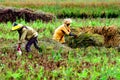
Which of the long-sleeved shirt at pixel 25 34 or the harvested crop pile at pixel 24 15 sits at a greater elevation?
the long-sleeved shirt at pixel 25 34

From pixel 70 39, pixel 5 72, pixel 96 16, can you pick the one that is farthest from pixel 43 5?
pixel 5 72

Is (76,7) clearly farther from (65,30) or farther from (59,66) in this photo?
(59,66)

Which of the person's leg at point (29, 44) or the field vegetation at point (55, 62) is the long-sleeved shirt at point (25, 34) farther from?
the field vegetation at point (55, 62)

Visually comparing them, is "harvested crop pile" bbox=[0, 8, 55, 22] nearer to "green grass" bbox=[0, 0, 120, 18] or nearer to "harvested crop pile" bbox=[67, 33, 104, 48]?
"green grass" bbox=[0, 0, 120, 18]

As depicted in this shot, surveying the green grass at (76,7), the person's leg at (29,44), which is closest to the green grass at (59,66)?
the person's leg at (29,44)

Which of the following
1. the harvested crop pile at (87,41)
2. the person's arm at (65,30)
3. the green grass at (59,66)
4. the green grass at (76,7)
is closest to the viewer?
the green grass at (59,66)

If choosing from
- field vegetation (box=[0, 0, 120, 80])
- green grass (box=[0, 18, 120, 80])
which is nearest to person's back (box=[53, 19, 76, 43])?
field vegetation (box=[0, 0, 120, 80])

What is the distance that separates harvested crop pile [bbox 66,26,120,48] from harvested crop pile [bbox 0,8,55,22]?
315 centimetres

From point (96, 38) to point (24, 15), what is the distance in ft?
18.6

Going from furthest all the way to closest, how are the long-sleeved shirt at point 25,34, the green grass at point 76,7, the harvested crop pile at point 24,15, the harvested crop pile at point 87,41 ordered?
the green grass at point 76,7, the harvested crop pile at point 24,15, the harvested crop pile at point 87,41, the long-sleeved shirt at point 25,34

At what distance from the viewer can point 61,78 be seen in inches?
278

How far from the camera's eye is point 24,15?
1711 cm

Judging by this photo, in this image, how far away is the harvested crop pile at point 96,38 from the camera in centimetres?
1187

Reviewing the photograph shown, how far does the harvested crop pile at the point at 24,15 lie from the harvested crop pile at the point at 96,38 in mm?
3149
